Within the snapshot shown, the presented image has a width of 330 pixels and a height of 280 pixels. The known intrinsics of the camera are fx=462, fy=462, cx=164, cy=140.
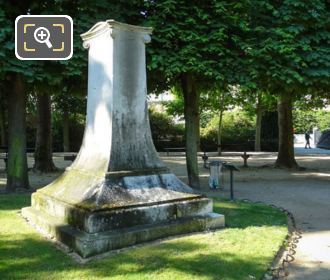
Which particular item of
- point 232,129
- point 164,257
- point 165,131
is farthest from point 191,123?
point 232,129

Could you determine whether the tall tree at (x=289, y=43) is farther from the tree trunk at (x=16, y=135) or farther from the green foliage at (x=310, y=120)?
the green foliage at (x=310, y=120)

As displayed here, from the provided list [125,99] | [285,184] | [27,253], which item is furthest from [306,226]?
[285,184]

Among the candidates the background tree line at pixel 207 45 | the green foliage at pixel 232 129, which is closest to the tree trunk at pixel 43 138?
the background tree line at pixel 207 45

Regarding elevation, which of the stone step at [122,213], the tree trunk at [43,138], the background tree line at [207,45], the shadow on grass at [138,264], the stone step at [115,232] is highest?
the background tree line at [207,45]

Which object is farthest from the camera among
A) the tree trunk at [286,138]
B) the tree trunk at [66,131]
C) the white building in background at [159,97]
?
the tree trunk at [66,131]

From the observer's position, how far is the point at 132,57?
7613 mm

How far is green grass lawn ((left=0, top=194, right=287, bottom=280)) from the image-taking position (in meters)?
5.43

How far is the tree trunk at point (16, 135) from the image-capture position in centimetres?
1227

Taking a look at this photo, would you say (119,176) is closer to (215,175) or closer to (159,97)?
(215,175)

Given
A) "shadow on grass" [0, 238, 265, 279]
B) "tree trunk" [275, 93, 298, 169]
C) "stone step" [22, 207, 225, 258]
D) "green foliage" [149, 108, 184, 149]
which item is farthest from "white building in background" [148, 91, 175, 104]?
"shadow on grass" [0, 238, 265, 279]

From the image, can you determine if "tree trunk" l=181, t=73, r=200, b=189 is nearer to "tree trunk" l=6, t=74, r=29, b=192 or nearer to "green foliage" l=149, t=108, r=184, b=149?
"tree trunk" l=6, t=74, r=29, b=192

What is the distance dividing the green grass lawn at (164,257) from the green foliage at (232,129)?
32956mm

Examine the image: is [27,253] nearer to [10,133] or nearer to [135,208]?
[135,208]

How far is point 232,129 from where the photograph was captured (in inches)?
1661
